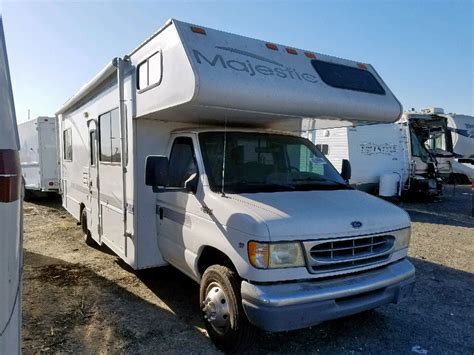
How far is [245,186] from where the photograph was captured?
390 centimetres

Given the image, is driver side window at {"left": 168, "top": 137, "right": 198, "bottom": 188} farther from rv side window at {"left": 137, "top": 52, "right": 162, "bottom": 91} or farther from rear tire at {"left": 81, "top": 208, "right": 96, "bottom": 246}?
rear tire at {"left": 81, "top": 208, "right": 96, "bottom": 246}

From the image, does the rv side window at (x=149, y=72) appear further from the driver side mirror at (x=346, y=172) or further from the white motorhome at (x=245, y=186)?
the driver side mirror at (x=346, y=172)

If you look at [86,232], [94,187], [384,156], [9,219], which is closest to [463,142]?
[384,156]

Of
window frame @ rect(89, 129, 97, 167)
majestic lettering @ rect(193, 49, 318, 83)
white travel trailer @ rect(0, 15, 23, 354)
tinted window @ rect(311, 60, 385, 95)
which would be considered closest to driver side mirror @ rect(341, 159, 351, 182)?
tinted window @ rect(311, 60, 385, 95)

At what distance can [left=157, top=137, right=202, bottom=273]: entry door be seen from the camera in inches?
157

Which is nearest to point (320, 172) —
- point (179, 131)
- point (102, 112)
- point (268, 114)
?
point (268, 114)

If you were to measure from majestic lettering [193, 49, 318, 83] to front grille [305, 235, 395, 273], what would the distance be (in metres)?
1.74

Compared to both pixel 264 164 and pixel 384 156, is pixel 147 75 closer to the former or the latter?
pixel 264 164

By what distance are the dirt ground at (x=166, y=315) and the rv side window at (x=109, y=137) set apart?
5.73 ft

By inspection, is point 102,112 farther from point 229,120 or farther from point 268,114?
point 268,114

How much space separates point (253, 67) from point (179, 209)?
5.53 ft

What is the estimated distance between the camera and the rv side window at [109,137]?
201 inches

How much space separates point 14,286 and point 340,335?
3.10 metres

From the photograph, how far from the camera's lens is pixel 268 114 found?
4.09 metres
